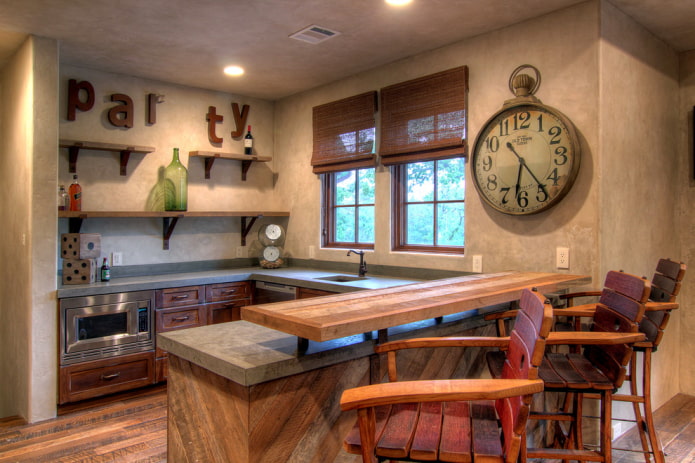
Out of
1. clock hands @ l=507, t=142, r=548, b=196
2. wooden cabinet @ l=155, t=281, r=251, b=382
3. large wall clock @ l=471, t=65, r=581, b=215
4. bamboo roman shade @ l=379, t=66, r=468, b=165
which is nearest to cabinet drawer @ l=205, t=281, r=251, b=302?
wooden cabinet @ l=155, t=281, r=251, b=382

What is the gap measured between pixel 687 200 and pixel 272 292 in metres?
3.06

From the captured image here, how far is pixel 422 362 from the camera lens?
201cm

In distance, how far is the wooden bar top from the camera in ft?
Result: 4.92

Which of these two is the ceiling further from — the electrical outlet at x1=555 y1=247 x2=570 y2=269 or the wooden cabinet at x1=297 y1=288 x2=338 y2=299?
the wooden cabinet at x1=297 y1=288 x2=338 y2=299

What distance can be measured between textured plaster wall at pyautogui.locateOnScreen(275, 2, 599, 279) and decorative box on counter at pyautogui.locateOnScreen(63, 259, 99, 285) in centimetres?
190

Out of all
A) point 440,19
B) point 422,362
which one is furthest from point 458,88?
point 422,362

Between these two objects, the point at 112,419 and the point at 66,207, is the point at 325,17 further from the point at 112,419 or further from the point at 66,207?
the point at 112,419

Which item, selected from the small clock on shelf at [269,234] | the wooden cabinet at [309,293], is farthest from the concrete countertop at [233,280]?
the small clock on shelf at [269,234]

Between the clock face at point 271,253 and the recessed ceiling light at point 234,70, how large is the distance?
1.52 m

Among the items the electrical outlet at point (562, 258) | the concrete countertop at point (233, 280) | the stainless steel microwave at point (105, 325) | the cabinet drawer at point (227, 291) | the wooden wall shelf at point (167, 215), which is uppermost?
the wooden wall shelf at point (167, 215)

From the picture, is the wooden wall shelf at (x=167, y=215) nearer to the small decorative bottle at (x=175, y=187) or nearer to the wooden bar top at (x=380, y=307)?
the small decorative bottle at (x=175, y=187)

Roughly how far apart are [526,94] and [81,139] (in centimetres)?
318

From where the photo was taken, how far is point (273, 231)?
4648mm

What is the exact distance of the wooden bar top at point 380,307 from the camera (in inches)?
59.1
